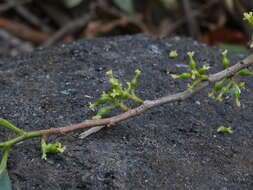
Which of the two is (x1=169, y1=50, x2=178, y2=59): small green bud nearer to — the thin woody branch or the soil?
the soil

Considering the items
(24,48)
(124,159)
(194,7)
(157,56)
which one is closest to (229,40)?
(194,7)

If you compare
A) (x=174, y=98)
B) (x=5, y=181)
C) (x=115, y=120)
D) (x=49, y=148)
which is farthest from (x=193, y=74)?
(x=5, y=181)

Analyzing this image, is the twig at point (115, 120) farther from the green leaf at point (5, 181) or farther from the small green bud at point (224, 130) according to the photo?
the small green bud at point (224, 130)

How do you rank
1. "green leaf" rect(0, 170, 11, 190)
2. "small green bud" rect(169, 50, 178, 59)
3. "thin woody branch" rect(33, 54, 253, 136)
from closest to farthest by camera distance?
"green leaf" rect(0, 170, 11, 190) → "thin woody branch" rect(33, 54, 253, 136) → "small green bud" rect(169, 50, 178, 59)

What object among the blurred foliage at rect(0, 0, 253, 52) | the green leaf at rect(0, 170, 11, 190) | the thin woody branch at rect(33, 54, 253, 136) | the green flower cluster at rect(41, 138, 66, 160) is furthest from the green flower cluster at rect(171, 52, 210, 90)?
the blurred foliage at rect(0, 0, 253, 52)

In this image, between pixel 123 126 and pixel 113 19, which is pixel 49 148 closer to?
pixel 123 126

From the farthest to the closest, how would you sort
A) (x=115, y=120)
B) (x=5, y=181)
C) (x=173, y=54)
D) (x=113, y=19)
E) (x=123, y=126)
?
(x=113, y=19) < (x=173, y=54) < (x=123, y=126) < (x=115, y=120) < (x=5, y=181)

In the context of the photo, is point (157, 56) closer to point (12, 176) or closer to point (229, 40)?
point (12, 176)

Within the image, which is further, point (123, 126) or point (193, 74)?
point (123, 126)

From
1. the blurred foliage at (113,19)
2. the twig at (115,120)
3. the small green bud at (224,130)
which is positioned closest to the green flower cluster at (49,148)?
the twig at (115,120)
